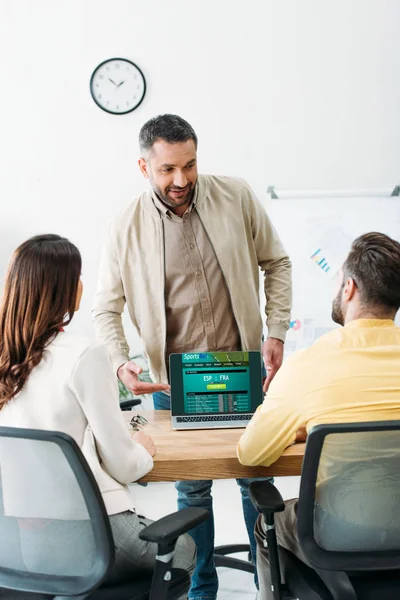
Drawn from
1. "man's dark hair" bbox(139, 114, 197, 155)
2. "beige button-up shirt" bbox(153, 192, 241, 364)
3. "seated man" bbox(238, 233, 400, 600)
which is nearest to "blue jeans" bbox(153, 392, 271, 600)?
"beige button-up shirt" bbox(153, 192, 241, 364)

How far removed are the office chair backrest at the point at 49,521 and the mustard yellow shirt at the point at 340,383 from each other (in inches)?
17.9

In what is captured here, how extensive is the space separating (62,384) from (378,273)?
79cm

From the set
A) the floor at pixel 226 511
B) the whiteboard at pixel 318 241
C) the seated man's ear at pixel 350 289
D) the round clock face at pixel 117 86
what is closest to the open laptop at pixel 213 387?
the seated man's ear at pixel 350 289

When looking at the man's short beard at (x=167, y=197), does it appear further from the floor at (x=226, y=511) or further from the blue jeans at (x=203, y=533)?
the floor at (x=226, y=511)

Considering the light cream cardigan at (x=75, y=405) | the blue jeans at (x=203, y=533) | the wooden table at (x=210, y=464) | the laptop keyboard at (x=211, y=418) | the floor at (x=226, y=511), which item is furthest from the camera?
the floor at (x=226, y=511)

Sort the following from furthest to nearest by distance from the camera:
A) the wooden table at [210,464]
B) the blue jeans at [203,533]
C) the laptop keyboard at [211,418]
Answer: the blue jeans at [203,533] → the laptop keyboard at [211,418] → the wooden table at [210,464]

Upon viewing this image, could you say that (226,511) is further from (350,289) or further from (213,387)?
(350,289)

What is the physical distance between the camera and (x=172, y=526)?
4.93 feet

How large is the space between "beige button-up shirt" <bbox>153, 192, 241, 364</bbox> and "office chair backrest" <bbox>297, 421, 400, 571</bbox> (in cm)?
107

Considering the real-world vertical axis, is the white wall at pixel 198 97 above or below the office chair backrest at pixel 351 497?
above

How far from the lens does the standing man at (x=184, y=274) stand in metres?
2.45

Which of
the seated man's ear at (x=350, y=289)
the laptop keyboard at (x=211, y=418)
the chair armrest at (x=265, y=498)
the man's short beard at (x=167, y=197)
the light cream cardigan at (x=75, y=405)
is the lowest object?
the laptop keyboard at (x=211, y=418)

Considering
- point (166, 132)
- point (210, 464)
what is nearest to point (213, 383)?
point (210, 464)

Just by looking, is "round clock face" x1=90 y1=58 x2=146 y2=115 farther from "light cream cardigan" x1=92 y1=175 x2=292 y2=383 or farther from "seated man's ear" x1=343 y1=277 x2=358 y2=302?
"seated man's ear" x1=343 y1=277 x2=358 y2=302
